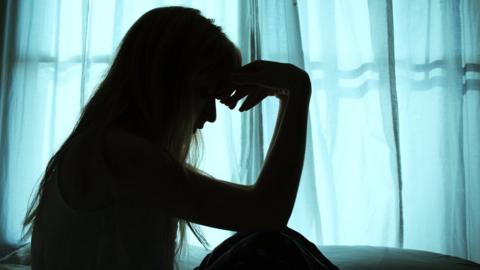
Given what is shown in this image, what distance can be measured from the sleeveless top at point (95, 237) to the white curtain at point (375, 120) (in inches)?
38.9

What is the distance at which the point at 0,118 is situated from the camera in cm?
186

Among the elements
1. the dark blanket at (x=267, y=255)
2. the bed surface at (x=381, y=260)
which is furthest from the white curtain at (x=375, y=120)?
the dark blanket at (x=267, y=255)

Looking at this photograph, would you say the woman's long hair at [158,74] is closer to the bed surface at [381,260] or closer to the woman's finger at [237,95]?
the woman's finger at [237,95]

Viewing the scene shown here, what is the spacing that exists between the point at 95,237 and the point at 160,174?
0.52 ft

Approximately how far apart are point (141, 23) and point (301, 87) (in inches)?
11.4

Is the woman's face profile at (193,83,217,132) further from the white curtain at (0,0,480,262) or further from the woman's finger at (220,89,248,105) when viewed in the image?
the white curtain at (0,0,480,262)

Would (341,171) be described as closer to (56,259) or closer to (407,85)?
(407,85)

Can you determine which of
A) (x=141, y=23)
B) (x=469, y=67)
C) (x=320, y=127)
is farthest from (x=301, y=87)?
(x=469, y=67)

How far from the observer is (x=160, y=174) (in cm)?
56

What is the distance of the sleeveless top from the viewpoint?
62cm

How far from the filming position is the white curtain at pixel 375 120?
158 centimetres

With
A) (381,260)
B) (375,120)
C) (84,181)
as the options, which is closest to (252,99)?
(84,181)

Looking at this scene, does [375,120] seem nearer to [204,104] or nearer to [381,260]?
[381,260]

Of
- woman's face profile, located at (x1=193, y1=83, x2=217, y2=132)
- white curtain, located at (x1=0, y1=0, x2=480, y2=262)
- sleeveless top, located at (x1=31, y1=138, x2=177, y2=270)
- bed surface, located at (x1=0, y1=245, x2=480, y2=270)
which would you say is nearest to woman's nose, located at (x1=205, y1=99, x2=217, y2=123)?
woman's face profile, located at (x1=193, y1=83, x2=217, y2=132)
